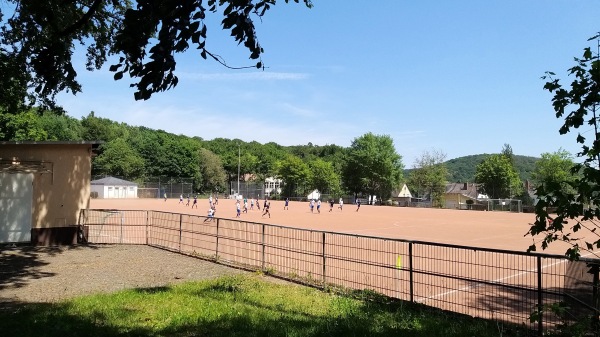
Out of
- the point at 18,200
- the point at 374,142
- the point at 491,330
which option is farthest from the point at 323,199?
the point at 491,330

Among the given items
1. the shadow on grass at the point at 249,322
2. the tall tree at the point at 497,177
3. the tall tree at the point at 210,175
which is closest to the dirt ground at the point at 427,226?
the shadow on grass at the point at 249,322

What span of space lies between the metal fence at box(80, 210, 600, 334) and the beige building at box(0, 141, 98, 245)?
0.81 metres

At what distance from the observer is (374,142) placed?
4203 inches

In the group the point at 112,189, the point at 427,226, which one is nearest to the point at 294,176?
the point at 112,189

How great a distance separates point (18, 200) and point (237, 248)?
891cm

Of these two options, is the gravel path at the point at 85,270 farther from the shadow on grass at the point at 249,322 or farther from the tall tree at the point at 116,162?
the tall tree at the point at 116,162

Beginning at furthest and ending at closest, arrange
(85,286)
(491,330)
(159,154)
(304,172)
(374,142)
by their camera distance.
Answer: (159,154) → (304,172) → (374,142) → (85,286) → (491,330)

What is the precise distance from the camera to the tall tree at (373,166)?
341 ft

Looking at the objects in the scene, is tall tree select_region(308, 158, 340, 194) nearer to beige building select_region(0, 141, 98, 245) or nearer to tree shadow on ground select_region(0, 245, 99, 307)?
beige building select_region(0, 141, 98, 245)

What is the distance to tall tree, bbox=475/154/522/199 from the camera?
320 ft

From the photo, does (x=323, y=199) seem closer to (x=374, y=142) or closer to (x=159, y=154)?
(x=374, y=142)

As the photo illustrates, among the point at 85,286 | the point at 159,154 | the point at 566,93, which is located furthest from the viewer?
the point at 159,154

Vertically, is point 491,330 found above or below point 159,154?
below

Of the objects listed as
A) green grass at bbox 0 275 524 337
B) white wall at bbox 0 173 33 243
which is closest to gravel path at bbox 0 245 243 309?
white wall at bbox 0 173 33 243
